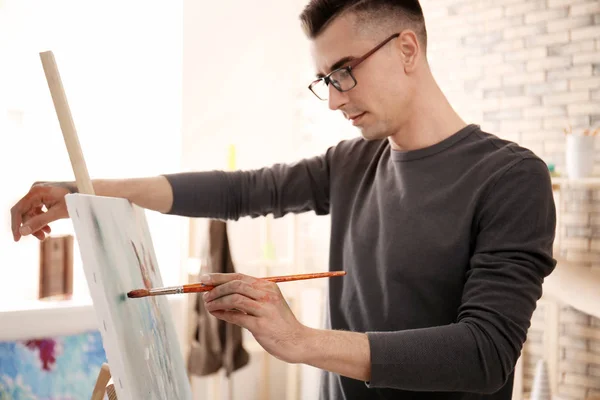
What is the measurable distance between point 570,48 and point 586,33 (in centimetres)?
10

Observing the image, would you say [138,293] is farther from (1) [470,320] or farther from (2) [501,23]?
(2) [501,23]

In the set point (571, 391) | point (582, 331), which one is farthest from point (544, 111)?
point (571, 391)

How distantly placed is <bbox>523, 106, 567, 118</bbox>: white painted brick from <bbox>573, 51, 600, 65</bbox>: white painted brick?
234mm

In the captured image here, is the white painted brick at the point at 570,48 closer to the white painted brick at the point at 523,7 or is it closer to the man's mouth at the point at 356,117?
the white painted brick at the point at 523,7

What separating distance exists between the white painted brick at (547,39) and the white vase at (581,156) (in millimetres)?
538

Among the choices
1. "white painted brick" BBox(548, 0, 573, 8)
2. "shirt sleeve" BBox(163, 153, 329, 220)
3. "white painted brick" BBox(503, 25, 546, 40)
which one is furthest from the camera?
"white painted brick" BBox(503, 25, 546, 40)

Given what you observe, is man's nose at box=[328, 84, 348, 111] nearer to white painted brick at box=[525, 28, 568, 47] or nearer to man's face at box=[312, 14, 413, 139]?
man's face at box=[312, 14, 413, 139]

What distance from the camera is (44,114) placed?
325cm

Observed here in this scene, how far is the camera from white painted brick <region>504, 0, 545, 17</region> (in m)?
3.37

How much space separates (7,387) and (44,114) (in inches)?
50.7

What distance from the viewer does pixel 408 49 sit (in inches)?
55.8

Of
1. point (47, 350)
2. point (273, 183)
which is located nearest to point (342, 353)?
point (273, 183)

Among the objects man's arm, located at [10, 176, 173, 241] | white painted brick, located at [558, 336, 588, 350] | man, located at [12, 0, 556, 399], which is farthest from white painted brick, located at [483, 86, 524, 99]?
man's arm, located at [10, 176, 173, 241]

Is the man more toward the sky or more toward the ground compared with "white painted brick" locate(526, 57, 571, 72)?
more toward the ground
